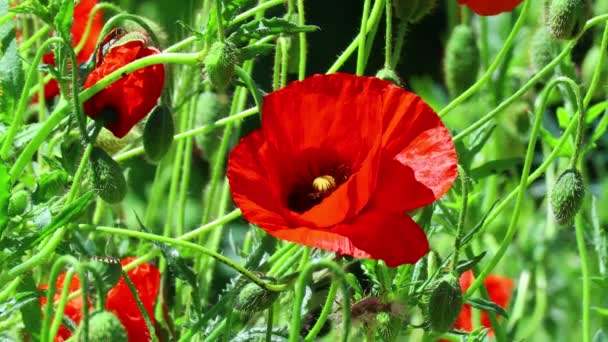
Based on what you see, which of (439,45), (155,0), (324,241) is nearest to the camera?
(324,241)

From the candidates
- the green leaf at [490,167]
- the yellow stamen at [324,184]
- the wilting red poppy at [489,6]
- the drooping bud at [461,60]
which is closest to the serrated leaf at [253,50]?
the yellow stamen at [324,184]

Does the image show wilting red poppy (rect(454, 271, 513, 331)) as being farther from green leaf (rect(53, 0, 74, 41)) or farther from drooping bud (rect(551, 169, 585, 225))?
green leaf (rect(53, 0, 74, 41))

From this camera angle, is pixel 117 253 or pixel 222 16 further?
pixel 117 253

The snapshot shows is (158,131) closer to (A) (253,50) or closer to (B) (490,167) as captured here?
(A) (253,50)

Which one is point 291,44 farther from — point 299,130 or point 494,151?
point 494,151

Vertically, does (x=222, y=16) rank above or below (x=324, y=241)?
above

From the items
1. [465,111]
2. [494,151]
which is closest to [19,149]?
[494,151]

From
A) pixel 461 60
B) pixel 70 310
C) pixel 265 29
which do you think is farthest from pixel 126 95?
pixel 461 60

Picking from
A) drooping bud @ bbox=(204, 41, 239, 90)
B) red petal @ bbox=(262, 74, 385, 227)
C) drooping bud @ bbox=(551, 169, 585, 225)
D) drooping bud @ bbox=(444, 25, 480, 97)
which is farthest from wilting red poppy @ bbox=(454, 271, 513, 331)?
drooping bud @ bbox=(204, 41, 239, 90)
